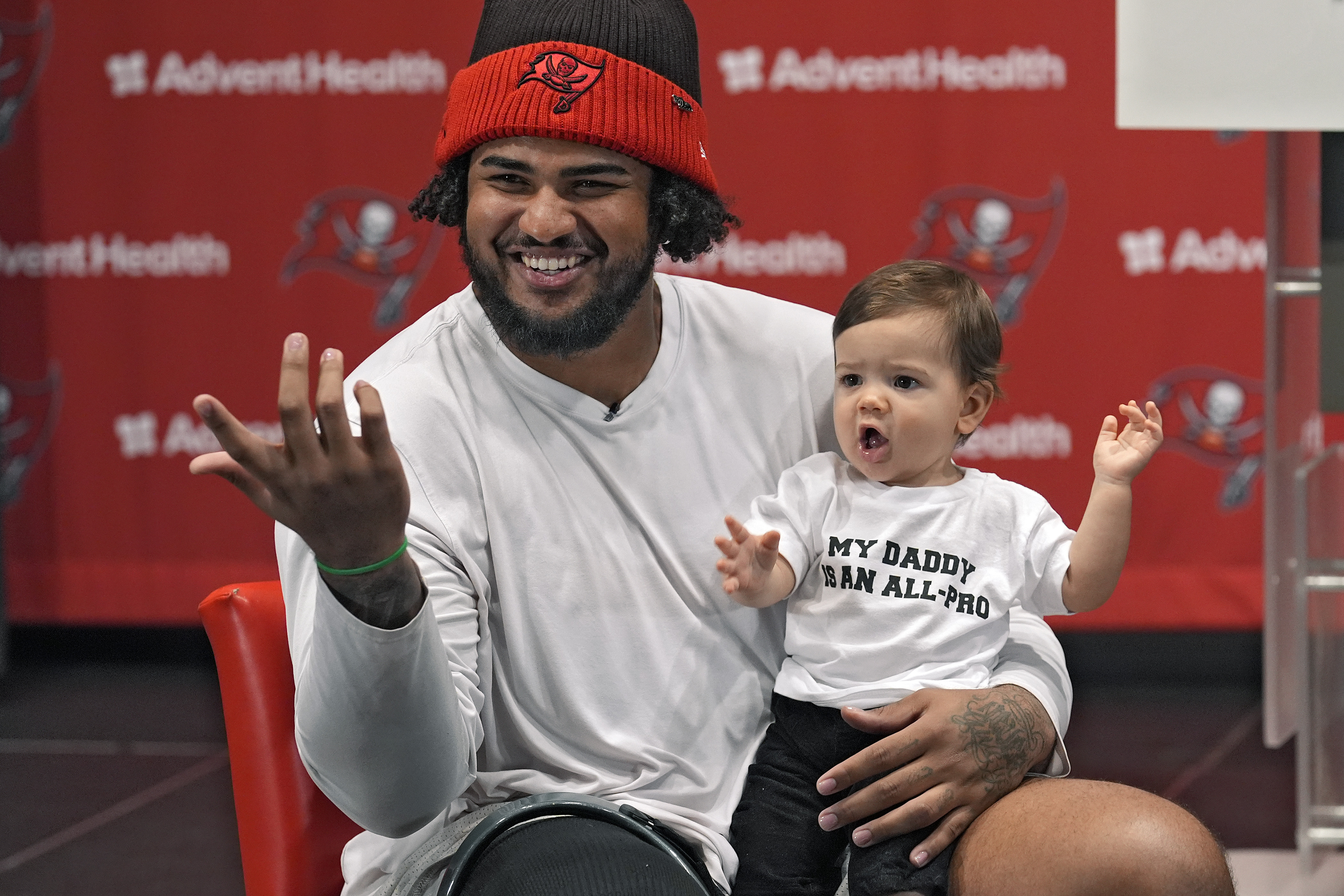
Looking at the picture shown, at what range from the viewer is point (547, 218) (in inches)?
72.5

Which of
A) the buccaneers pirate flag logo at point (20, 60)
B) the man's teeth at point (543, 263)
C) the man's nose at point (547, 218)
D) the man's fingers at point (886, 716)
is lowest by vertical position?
the man's fingers at point (886, 716)

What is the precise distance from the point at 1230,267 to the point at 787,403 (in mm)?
2960

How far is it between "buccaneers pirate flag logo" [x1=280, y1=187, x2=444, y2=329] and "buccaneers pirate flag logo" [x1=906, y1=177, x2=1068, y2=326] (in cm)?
167

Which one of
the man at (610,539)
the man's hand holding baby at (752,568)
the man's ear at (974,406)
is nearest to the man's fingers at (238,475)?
the man at (610,539)

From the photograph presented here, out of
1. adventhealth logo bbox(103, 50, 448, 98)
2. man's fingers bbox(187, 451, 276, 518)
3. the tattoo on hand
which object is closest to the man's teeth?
man's fingers bbox(187, 451, 276, 518)

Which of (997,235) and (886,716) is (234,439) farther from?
(997,235)

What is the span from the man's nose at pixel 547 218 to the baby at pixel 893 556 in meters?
0.41

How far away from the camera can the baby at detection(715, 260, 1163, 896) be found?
180 cm

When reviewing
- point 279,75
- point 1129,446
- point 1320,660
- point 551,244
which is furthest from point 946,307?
point 279,75

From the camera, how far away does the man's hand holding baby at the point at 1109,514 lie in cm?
178

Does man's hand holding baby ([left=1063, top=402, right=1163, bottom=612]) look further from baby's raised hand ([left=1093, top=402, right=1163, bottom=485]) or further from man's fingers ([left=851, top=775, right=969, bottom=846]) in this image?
man's fingers ([left=851, top=775, right=969, bottom=846])

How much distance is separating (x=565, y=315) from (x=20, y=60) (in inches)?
149

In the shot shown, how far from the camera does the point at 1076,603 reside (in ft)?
6.00

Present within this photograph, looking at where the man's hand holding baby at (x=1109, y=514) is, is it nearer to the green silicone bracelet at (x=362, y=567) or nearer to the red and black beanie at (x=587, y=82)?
the red and black beanie at (x=587, y=82)
